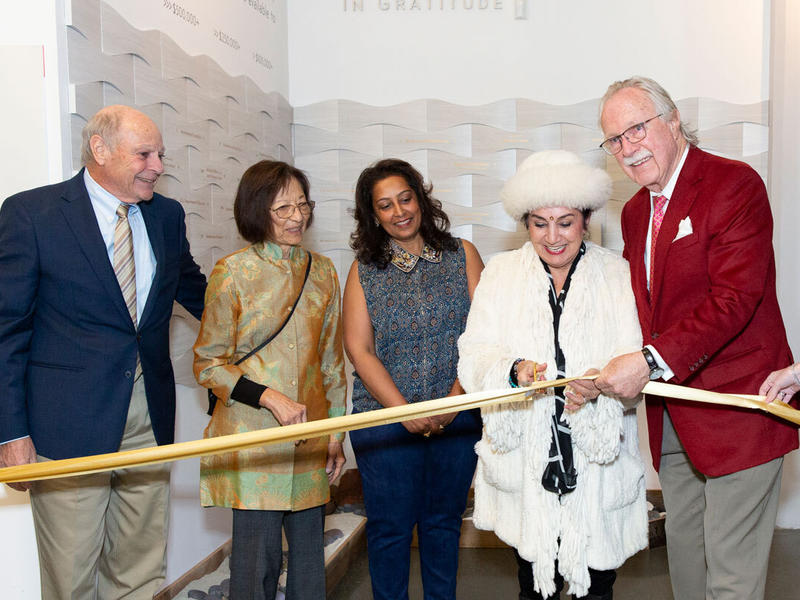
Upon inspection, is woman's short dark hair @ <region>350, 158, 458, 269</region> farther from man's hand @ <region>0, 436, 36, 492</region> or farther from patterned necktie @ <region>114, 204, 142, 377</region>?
man's hand @ <region>0, 436, 36, 492</region>

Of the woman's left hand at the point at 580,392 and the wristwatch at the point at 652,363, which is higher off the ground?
the wristwatch at the point at 652,363

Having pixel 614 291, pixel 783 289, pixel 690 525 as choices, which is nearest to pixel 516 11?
pixel 783 289

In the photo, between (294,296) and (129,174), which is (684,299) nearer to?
(294,296)

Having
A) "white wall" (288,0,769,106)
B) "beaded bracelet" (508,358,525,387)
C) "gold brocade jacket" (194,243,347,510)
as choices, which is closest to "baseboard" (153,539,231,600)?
"gold brocade jacket" (194,243,347,510)

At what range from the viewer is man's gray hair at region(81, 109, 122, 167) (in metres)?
2.39

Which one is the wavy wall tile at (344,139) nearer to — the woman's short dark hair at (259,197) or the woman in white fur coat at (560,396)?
the woman's short dark hair at (259,197)

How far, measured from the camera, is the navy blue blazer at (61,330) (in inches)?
87.2

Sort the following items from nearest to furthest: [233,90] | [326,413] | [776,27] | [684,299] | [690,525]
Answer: [684,299]
[690,525]
[326,413]
[233,90]
[776,27]

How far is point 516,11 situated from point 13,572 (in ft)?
13.4

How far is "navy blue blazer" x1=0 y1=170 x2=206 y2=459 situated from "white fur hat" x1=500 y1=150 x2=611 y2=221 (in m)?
1.24

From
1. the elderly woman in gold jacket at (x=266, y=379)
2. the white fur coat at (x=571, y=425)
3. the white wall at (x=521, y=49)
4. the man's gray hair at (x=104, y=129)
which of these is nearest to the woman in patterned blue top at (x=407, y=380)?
the elderly woman in gold jacket at (x=266, y=379)

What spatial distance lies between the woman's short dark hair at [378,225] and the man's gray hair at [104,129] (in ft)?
2.99

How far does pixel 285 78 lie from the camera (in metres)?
4.98

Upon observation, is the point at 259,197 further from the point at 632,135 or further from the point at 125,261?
the point at 632,135
